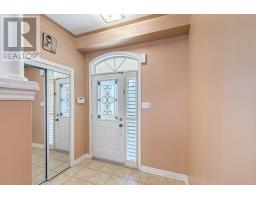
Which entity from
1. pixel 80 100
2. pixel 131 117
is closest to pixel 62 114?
pixel 80 100

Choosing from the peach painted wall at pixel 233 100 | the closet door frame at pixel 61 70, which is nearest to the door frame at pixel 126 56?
the closet door frame at pixel 61 70

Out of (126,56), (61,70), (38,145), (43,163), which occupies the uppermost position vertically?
(126,56)

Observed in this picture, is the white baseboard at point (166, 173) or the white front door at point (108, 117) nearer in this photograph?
the white baseboard at point (166, 173)

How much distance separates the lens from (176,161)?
249 centimetres

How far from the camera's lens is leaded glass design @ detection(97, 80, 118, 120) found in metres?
3.05

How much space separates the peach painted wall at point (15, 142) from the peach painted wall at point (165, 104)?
2.13 meters

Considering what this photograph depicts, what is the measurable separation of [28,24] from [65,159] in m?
2.50

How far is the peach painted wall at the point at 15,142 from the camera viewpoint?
2.29ft

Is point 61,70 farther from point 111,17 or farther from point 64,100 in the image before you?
point 111,17

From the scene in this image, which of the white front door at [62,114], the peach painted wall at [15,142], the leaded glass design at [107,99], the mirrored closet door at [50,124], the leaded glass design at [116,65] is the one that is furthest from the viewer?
the leaded glass design at [107,99]

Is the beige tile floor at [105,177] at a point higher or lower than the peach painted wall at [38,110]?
lower

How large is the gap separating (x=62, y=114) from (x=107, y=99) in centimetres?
98

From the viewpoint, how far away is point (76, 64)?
309cm

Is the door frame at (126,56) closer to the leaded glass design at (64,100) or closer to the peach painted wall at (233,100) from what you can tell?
the leaded glass design at (64,100)
